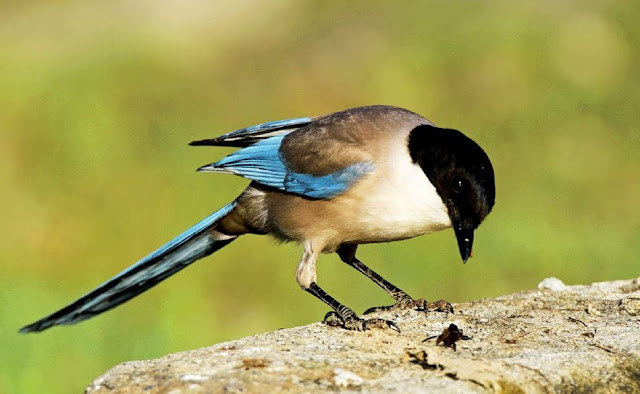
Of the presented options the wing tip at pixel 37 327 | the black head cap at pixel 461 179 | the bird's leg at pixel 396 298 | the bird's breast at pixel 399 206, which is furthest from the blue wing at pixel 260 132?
the wing tip at pixel 37 327

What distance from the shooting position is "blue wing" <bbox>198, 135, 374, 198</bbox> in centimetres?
518

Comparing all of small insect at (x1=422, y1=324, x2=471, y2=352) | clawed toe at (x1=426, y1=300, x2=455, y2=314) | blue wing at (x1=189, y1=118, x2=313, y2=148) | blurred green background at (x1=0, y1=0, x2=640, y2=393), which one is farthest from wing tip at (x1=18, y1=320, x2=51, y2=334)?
small insect at (x1=422, y1=324, x2=471, y2=352)

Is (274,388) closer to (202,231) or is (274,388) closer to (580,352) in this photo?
(580,352)

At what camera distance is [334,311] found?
465 centimetres

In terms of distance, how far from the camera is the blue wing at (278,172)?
5.18m

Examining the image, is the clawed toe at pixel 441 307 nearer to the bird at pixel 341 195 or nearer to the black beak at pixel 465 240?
the bird at pixel 341 195

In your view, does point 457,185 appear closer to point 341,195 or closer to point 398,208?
point 398,208

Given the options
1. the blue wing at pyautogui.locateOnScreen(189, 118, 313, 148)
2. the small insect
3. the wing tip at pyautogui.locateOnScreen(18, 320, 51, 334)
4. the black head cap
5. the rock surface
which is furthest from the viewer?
the blue wing at pyautogui.locateOnScreen(189, 118, 313, 148)

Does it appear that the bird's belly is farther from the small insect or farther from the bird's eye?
the small insect

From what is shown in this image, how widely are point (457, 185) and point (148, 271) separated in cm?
180

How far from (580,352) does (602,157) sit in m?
5.63

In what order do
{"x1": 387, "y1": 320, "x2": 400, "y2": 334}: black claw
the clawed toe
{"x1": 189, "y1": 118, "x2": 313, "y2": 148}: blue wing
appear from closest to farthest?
1. {"x1": 387, "y1": 320, "x2": 400, "y2": 334}: black claw
2. the clawed toe
3. {"x1": 189, "y1": 118, "x2": 313, "y2": 148}: blue wing

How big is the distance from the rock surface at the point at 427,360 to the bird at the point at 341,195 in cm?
30

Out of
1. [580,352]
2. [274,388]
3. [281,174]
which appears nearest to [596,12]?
[281,174]
